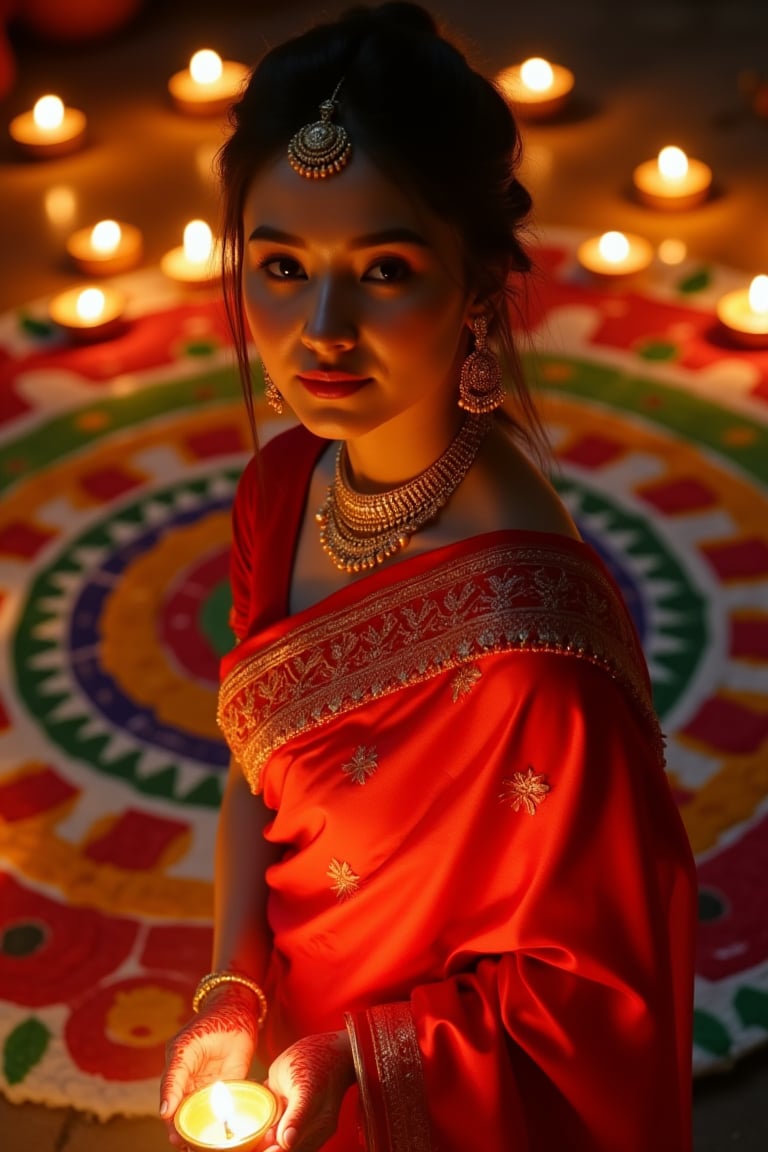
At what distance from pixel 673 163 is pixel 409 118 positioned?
2.97 m

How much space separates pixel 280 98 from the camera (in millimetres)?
1503

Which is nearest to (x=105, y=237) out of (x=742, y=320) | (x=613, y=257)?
(x=613, y=257)

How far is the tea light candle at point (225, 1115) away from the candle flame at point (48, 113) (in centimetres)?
367

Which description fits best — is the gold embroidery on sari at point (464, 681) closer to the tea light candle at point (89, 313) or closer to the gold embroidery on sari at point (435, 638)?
the gold embroidery on sari at point (435, 638)

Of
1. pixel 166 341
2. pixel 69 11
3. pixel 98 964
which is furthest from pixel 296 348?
pixel 69 11

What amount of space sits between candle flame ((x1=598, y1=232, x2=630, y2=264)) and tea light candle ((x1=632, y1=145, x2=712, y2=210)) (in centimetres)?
38

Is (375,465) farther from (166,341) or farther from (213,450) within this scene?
(166,341)

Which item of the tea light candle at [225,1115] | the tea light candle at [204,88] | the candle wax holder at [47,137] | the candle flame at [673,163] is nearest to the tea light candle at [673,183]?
the candle flame at [673,163]

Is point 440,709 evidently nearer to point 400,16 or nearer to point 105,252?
point 400,16

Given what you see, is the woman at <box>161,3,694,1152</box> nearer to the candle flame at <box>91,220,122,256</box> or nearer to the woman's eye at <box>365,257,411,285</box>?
the woman's eye at <box>365,257,411,285</box>

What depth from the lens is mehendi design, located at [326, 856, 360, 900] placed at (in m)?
1.64

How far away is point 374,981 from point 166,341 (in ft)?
8.07

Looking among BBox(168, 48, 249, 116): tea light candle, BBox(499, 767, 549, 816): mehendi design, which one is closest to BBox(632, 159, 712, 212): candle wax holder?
BBox(168, 48, 249, 116): tea light candle

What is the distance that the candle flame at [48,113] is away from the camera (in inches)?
183
